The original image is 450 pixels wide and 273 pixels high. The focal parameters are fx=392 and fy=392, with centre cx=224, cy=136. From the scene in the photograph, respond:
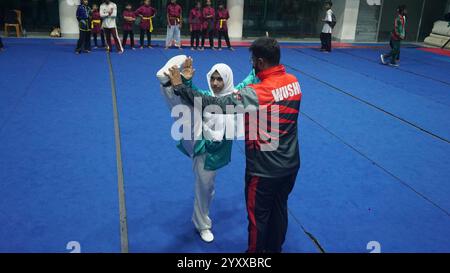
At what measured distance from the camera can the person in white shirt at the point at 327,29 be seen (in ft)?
51.4

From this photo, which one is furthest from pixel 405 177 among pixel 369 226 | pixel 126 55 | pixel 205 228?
pixel 126 55

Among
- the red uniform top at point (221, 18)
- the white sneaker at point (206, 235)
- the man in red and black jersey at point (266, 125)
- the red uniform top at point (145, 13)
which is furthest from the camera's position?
the red uniform top at point (221, 18)

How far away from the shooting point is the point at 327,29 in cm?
1588

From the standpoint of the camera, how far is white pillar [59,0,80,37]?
1627cm

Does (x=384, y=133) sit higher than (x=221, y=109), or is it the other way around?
(x=221, y=109)

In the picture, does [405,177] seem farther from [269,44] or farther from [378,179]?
[269,44]

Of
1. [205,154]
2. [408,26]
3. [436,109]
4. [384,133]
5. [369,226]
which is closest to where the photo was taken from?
[205,154]

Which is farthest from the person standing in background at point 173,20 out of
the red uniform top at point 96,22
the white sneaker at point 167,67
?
the white sneaker at point 167,67

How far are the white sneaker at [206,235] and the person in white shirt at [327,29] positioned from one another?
13.5 metres

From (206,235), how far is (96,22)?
1200 cm

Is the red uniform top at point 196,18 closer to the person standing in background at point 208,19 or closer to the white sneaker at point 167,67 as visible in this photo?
the person standing in background at point 208,19

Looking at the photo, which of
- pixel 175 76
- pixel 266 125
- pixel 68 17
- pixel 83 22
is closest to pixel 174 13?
pixel 83 22

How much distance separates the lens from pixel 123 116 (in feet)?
25.3
